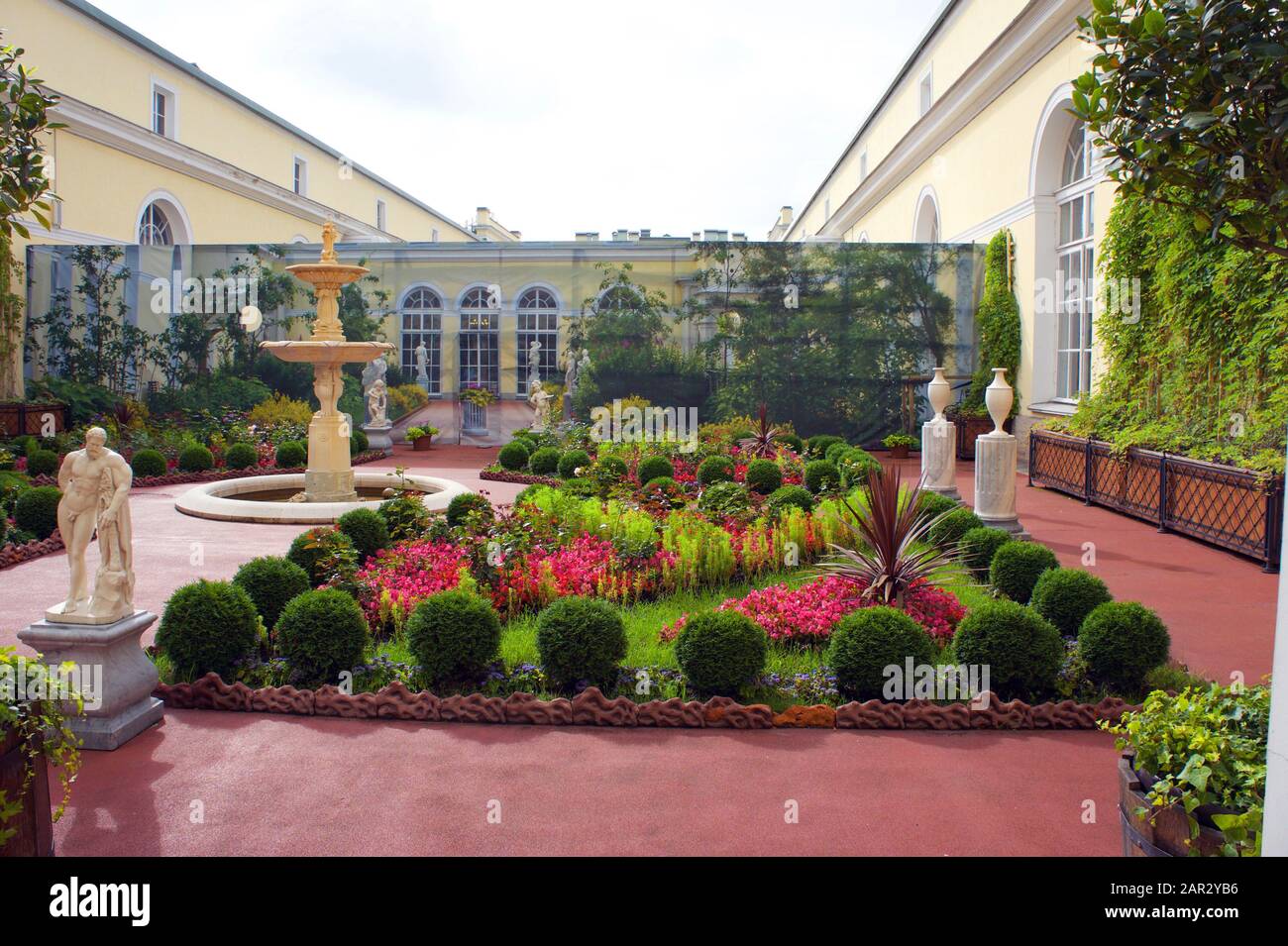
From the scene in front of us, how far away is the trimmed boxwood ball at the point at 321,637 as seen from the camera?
5312 millimetres

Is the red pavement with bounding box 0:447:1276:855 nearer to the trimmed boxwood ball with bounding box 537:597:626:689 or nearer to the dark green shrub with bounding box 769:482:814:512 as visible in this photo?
the trimmed boxwood ball with bounding box 537:597:626:689

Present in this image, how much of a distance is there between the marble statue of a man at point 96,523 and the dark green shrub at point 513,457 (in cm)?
1074

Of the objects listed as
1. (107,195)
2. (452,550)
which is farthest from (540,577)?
(107,195)

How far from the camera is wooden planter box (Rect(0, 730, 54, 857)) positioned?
3.07 meters

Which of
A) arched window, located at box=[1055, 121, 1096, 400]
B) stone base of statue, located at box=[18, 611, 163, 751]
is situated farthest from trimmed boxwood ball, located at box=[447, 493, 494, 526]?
arched window, located at box=[1055, 121, 1096, 400]

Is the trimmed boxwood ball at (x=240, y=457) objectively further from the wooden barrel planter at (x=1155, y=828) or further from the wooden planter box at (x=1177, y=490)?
the wooden barrel planter at (x=1155, y=828)

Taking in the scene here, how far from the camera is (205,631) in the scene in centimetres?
530

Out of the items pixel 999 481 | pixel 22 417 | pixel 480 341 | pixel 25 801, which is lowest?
pixel 25 801

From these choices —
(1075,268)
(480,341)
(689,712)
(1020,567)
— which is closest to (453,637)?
(689,712)

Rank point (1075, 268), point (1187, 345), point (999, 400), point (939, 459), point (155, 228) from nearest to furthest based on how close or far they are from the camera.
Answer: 1. point (999, 400)
2. point (1187, 345)
3. point (939, 459)
4. point (1075, 268)
5. point (155, 228)

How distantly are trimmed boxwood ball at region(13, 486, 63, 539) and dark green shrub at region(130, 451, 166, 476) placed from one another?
434 cm

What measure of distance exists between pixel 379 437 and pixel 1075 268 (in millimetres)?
13145

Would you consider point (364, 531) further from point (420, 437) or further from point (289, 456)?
point (420, 437)

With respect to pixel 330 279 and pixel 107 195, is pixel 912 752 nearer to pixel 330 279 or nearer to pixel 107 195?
pixel 330 279
